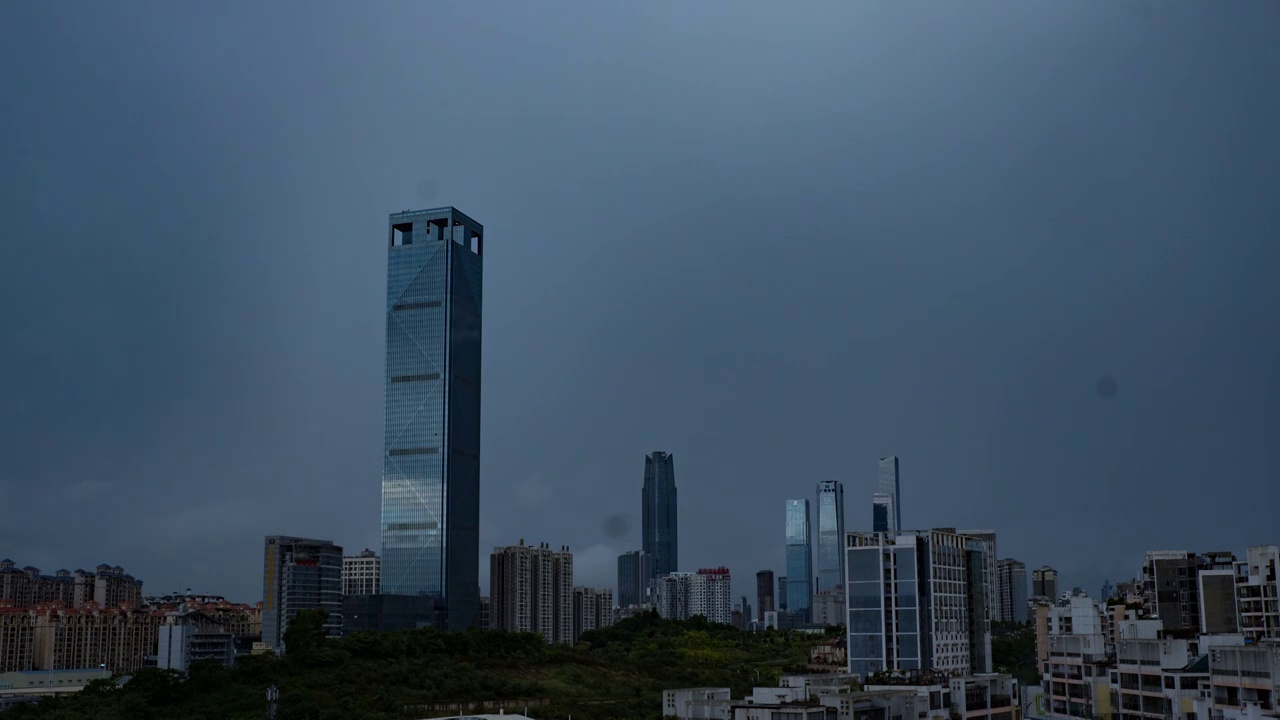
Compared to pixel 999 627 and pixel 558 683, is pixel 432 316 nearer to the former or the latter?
pixel 558 683

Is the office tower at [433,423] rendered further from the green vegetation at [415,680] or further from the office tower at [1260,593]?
the office tower at [1260,593]

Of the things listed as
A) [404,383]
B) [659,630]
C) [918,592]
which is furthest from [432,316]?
[918,592]

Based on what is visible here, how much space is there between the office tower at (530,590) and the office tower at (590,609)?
1083 centimetres

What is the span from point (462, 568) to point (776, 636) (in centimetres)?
3388

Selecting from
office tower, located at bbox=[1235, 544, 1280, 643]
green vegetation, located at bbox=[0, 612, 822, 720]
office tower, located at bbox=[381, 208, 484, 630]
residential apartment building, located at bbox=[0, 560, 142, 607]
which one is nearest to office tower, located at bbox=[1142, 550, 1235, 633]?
office tower, located at bbox=[1235, 544, 1280, 643]

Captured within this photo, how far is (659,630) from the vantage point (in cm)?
11956

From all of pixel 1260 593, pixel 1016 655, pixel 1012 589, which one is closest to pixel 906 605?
pixel 1260 593

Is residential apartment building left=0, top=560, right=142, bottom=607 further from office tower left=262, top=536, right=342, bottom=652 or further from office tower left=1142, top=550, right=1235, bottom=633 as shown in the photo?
office tower left=1142, top=550, right=1235, bottom=633

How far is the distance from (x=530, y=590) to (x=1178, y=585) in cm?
9351

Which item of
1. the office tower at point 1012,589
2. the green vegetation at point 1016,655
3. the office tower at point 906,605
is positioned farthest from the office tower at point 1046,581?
the office tower at point 906,605

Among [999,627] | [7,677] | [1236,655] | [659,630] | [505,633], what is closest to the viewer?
[1236,655]

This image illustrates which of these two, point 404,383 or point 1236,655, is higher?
point 404,383

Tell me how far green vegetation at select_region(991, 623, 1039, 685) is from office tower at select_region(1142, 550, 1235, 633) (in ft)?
59.9

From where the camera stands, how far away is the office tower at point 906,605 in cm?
6106
